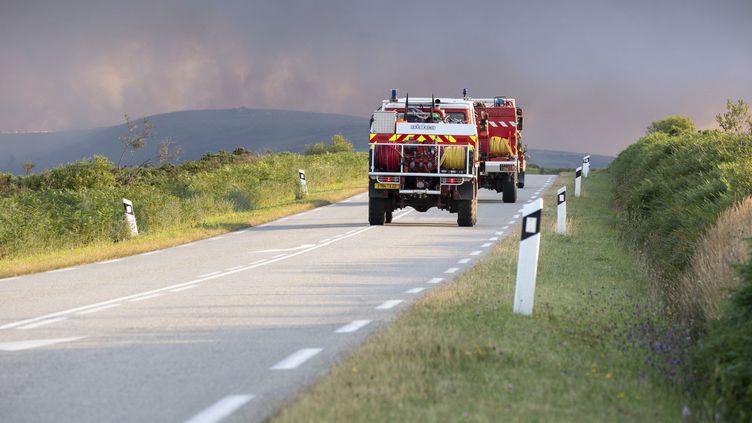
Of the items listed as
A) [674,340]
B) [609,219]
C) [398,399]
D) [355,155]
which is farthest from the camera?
[355,155]

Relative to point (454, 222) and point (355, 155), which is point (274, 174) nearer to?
point (454, 222)

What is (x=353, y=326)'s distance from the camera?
10484 mm

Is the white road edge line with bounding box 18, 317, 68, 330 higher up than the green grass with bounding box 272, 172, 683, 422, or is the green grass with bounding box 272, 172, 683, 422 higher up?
the green grass with bounding box 272, 172, 683, 422

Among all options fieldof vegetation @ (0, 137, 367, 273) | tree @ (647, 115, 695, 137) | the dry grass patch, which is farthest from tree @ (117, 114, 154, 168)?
tree @ (647, 115, 695, 137)

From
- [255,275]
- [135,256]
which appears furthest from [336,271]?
[135,256]

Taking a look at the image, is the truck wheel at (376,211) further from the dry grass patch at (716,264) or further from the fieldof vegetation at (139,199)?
the dry grass patch at (716,264)

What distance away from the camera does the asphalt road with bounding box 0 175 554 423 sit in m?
7.29

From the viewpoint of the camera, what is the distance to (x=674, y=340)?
9.15 meters

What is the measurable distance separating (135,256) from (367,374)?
1350 cm

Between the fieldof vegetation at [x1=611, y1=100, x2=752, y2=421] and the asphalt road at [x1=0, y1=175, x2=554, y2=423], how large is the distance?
109 inches

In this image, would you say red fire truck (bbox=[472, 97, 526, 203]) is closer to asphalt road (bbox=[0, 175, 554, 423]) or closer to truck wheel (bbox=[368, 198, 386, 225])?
truck wheel (bbox=[368, 198, 386, 225])

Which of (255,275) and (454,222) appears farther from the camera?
(454,222)

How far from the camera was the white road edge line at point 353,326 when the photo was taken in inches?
402

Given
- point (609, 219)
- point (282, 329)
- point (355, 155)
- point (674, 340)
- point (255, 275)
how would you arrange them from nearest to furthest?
point (674, 340) → point (282, 329) → point (255, 275) → point (609, 219) → point (355, 155)
